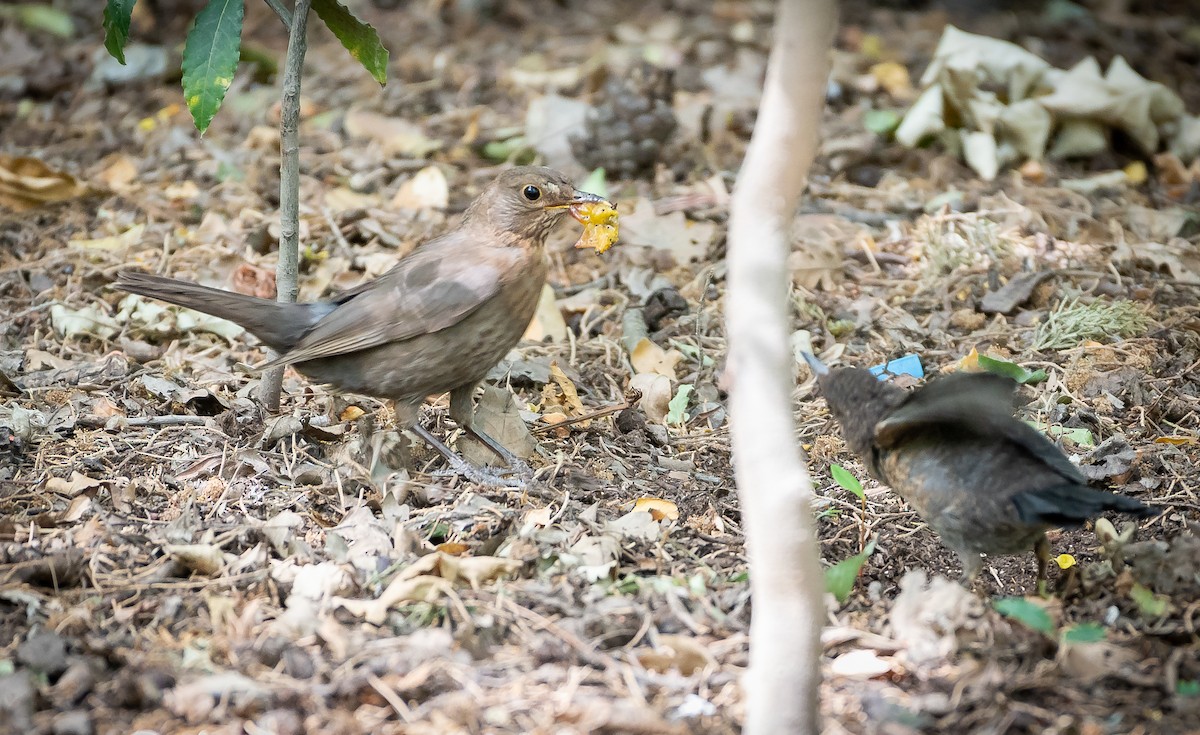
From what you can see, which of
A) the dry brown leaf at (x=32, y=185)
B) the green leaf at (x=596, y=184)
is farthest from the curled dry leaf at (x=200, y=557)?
the dry brown leaf at (x=32, y=185)

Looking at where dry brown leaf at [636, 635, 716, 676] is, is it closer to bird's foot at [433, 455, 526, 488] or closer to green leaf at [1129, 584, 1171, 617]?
green leaf at [1129, 584, 1171, 617]

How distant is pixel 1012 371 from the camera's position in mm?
4852

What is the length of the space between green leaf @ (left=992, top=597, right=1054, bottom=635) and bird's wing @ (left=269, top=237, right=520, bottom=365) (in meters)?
2.30

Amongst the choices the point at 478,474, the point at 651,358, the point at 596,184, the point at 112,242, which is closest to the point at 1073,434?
the point at 651,358

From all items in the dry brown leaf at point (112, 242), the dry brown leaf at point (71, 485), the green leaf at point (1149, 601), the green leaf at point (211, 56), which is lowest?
the dry brown leaf at point (71, 485)

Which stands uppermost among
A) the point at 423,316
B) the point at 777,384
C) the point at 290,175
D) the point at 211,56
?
the point at 211,56

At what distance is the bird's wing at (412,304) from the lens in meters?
4.72

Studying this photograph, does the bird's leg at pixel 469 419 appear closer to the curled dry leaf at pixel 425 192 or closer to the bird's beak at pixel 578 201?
the bird's beak at pixel 578 201

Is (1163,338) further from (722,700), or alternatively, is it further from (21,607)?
A: (21,607)

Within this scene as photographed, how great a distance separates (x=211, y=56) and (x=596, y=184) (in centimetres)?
286

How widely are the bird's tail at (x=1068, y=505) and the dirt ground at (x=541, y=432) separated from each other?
252 mm

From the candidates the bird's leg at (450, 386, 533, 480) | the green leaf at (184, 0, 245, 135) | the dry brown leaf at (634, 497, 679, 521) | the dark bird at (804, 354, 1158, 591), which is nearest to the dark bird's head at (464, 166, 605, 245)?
the bird's leg at (450, 386, 533, 480)

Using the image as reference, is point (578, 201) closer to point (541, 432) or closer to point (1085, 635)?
point (541, 432)

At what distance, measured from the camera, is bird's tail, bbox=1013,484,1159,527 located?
3.26 meters
